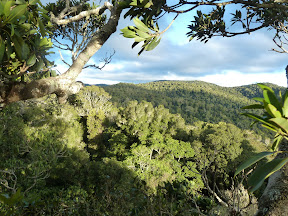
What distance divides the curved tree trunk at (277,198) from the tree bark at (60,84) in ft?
5.26

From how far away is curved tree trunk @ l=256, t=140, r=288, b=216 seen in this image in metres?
0.77

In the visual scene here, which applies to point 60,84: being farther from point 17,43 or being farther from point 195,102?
point 195,102

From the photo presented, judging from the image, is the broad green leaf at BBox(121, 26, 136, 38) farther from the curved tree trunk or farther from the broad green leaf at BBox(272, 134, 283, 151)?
the curved tree trunk

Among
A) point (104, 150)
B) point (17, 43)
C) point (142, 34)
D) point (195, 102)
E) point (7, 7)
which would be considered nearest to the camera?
point (7, 7)

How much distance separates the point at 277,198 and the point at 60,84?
1728 millimetres

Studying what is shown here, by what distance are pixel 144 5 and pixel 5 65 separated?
4.42 feet

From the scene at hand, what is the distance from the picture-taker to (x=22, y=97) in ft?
4.85

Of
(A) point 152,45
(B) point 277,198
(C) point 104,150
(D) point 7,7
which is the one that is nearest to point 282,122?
(B) point 277,198

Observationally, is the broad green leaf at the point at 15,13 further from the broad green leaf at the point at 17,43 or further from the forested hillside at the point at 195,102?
the forested hillside at the point at 195,102

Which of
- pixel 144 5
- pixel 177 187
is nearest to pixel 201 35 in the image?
pixel 144 5

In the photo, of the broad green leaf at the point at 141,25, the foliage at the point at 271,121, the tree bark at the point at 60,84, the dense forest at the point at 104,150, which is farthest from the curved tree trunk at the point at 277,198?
the tree bark at the point at 60,84

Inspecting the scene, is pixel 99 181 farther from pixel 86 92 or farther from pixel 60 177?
pixel 86 92

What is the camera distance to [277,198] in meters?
0.79

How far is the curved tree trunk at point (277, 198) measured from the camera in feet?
2.51
